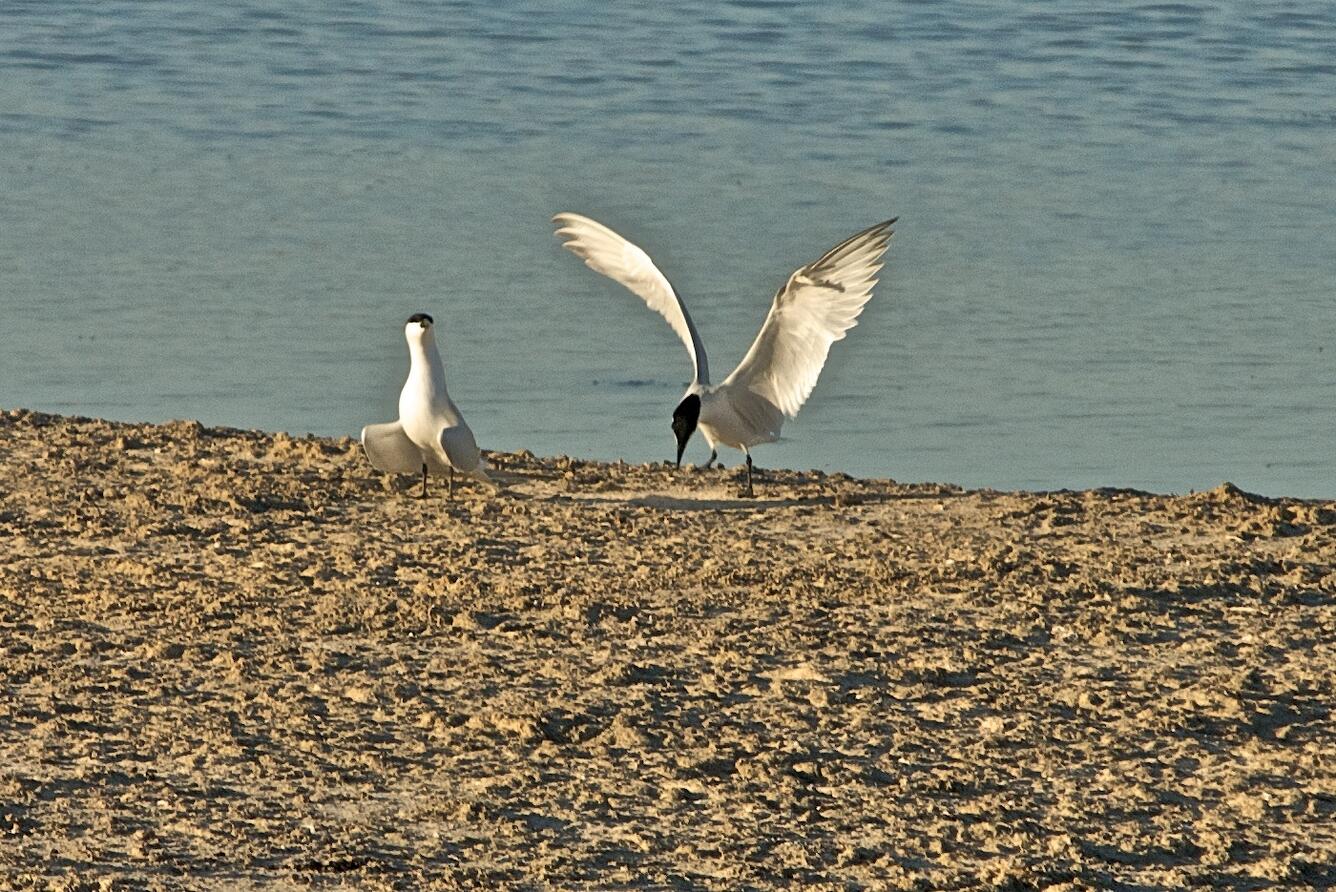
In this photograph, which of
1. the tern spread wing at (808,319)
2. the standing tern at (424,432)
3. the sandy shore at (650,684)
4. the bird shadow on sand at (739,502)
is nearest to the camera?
the sandy shore at (650,684)

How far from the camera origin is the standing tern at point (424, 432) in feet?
29.3

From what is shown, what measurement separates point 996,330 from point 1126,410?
4.51ft

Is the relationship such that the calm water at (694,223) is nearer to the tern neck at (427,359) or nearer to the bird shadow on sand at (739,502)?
the bird shadow on sand at (739,502)

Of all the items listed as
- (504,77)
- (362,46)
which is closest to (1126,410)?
(504,77)

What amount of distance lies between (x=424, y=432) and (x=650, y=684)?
8.19 feet

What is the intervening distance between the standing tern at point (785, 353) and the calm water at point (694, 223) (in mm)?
1018

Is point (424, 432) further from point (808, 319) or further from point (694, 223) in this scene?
point (694, 223)

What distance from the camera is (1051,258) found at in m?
14.4

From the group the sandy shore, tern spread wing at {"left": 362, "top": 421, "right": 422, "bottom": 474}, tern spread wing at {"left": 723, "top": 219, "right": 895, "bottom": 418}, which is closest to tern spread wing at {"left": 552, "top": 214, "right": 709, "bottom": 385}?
tern spread wing at {"left": 723, "top": 219, "right": 895, "bottom": 418}

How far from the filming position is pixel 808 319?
966 cm

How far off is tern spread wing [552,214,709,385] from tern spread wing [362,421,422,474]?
157cm

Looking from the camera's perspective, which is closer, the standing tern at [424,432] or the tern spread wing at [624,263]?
the standing tern at [424,432]

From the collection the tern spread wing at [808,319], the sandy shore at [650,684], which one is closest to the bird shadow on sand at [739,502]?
the sandy shore at [650,684]

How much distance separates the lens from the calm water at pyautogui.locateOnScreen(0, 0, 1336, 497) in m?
11.6
